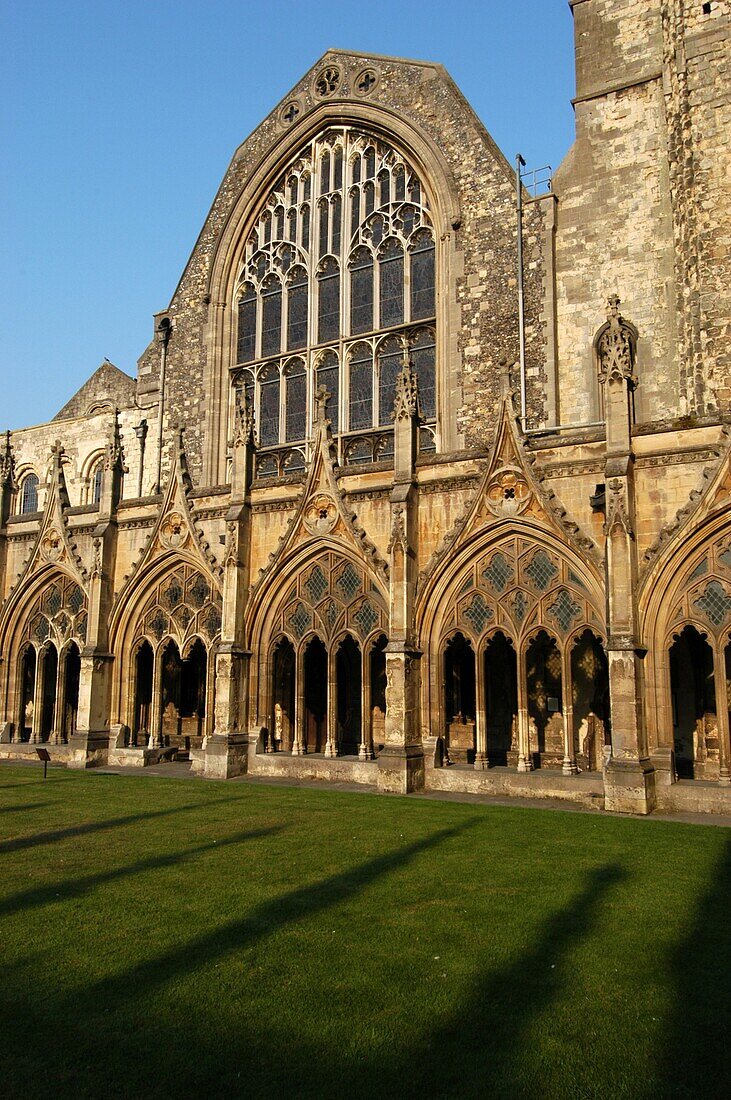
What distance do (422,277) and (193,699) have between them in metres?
12.7

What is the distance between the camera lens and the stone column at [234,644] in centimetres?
1759

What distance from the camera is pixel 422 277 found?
922 inches

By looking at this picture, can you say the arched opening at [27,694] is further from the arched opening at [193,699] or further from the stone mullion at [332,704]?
the stone mullion at [332,704]

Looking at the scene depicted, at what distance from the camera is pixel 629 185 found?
20500 mm

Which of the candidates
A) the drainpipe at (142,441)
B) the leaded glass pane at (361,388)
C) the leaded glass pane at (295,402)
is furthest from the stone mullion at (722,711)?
the drainpipe at (142,441)

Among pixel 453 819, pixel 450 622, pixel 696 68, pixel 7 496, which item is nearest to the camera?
pixel 453 819

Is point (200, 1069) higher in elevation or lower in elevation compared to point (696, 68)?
lower

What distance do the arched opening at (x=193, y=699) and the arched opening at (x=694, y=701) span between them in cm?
1143

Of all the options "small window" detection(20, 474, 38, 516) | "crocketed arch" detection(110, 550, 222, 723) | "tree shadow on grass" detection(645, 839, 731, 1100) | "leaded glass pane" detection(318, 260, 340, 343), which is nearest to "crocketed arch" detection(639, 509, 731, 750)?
"tree shadow on grass" detection(645, 839, 731, 1100)

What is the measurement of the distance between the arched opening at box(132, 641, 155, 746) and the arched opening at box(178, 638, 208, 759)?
0.82 m

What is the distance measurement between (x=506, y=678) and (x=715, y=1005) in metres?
12.9

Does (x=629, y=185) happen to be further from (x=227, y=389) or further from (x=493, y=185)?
(x=227, y=389)

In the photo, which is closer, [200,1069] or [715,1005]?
[200,1069]

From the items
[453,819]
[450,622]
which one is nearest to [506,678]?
[450,622]
